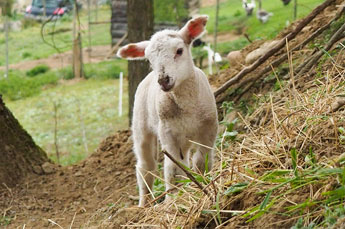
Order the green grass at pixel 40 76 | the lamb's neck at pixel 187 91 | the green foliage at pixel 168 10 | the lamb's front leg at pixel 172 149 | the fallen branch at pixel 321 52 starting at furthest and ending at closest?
the green foliage at pixel 168 10, the green grass at pixel 40 76, the fallen branch at pixel 321 52, the lamb's front leg at pixel 172 149, the lamb's neck at pixel 187 91

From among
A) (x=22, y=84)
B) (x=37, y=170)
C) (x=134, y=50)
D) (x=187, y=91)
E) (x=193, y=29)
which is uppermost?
(x=193, y=29)

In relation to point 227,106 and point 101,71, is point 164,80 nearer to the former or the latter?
point 227,106

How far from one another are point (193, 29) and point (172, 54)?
534 mm

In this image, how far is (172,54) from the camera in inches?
221

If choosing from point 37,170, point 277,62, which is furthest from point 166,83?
Result: point 37,170

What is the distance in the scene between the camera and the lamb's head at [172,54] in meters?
5.50

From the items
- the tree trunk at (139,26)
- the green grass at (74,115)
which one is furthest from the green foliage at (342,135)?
the green grass at (74,115)

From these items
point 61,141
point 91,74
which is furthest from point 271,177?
point 91,74

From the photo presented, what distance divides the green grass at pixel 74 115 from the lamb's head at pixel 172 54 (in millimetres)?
7165

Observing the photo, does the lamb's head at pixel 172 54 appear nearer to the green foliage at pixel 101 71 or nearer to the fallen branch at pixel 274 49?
the fallen branch at pixel 274 49

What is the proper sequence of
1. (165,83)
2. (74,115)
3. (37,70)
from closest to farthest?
(165,83) < (74,115) < (37,70)

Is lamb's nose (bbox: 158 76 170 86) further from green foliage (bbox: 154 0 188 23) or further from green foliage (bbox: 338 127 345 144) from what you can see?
green foliage (bbox: 154 0 188 23)

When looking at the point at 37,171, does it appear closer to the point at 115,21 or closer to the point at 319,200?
the point at 319,200

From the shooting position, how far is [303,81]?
23.2ft
